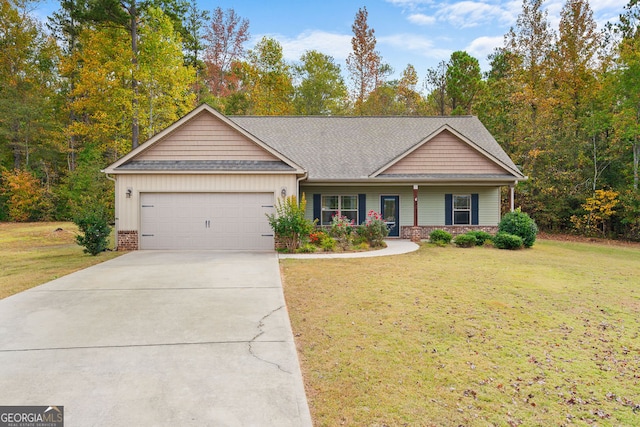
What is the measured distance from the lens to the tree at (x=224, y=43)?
104 feet

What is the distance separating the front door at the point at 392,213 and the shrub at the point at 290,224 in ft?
17.1

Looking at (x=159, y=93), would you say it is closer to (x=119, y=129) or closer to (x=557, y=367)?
(x=119, y=129)

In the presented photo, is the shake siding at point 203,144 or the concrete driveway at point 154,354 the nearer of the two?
the concrete driveway at point 154,354

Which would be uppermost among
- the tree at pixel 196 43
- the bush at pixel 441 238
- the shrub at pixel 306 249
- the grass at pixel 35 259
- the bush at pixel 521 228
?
the tree at pixel 196 43

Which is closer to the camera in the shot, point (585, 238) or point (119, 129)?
point (585, 238)

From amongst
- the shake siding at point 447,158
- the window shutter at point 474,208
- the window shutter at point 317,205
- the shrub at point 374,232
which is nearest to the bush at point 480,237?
the window shutter at point 474,208

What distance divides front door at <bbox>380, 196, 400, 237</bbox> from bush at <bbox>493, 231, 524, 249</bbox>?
14.3 feet

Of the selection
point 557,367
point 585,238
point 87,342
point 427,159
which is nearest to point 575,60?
point 585,238

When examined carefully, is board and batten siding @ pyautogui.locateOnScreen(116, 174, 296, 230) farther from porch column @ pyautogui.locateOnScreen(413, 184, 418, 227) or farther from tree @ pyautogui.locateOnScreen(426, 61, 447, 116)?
tree @ pyautogui.locateOnScreen(426, 61, 447, 116)

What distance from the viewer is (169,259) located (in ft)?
36.4

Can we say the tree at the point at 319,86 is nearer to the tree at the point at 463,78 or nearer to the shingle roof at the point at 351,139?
the tree at the point at 463,78

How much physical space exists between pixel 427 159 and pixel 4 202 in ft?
95.4

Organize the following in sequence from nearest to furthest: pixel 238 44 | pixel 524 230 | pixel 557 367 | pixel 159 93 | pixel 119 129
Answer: pixel 557 367 → pixel 524 230 → pixel 159 93 → pixel 119 129 → pixel 238 44

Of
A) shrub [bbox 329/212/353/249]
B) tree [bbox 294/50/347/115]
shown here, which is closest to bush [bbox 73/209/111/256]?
shrub [bbox 329/212/353/249]
